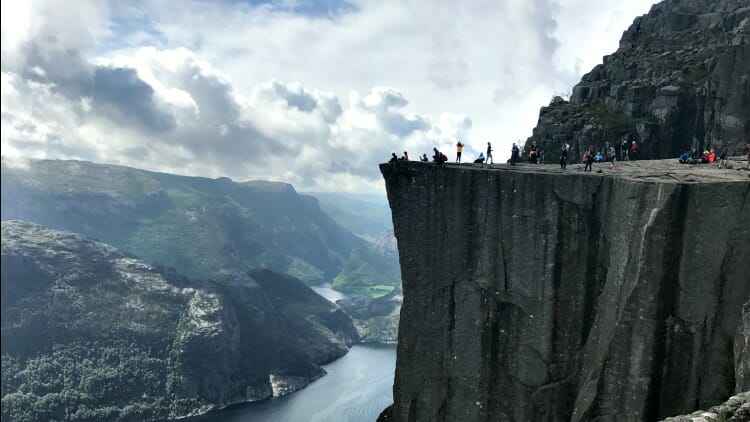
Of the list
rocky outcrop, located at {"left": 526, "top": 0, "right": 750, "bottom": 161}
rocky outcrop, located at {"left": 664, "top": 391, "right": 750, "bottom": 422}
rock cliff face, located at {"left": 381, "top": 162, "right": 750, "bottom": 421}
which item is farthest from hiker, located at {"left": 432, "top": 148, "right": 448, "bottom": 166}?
rocky outcrop, located at {"left": 526, "top": 0, "right": 750, "bottom": 161}

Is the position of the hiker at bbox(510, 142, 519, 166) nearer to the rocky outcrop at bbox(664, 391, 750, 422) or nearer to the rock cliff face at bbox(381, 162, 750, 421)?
the rock cliff face at bbox(381, 162, 750, 421)

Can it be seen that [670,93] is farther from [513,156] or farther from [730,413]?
[730,413]

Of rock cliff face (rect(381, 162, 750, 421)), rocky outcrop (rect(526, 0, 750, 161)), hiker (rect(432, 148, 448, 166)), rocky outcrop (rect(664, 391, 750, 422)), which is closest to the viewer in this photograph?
rocky outcrop (rect(664, 391, 750, 422))

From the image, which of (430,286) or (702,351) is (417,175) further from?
(702,351)

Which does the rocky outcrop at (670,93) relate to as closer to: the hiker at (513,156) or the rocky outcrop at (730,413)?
the hiker at (513,156)

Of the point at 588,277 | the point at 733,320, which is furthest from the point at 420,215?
the point at 733,320

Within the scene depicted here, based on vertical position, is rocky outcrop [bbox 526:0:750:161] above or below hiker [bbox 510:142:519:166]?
above
